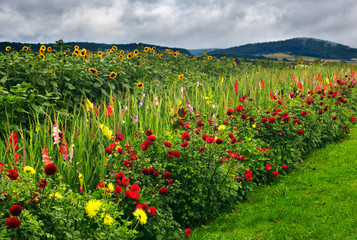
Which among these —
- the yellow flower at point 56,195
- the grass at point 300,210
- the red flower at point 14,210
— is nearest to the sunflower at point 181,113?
the grass at point 300,210

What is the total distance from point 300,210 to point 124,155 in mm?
2247

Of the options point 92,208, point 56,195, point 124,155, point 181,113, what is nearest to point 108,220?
point 92,208

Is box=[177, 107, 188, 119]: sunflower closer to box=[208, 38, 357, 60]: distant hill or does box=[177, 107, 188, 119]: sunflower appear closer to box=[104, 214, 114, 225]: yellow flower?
box=[104, 214, 114, 225]: yellow flower

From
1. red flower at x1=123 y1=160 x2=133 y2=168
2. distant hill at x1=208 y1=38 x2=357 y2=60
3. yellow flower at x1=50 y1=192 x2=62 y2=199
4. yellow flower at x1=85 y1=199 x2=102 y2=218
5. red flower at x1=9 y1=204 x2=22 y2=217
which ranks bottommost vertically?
yellow flower at x1=85 y1=199 x2=102 y2=218

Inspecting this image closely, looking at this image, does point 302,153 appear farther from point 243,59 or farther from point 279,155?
point 243,59

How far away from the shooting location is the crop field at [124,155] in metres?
2.21

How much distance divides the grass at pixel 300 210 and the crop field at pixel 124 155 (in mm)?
196

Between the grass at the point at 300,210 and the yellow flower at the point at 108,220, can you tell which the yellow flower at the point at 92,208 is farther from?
the grass at the point at 300,210

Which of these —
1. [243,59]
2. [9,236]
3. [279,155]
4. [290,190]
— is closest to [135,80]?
[279,155]

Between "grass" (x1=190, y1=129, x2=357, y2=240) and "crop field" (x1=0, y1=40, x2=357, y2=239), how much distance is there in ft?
0.64

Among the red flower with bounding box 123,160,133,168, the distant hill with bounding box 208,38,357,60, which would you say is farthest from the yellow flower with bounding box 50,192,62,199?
the distant hill with bounding box 208,38,357,60

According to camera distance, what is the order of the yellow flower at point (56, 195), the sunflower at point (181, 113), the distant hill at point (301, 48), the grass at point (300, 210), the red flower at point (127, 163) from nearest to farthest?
1. the yellow flower at point (56, 195)
2. the red flower at point (127, 163)
3. the grass at point (300, 210)
4. the sunflower at point (181, 113)
5. the distant hill at point (301, 48)

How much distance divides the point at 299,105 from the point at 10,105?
474 centimetres

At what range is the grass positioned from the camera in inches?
137
